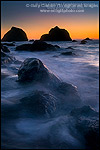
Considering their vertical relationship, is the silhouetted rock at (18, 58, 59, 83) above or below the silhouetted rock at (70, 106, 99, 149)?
above

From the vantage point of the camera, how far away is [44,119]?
3.56 meters

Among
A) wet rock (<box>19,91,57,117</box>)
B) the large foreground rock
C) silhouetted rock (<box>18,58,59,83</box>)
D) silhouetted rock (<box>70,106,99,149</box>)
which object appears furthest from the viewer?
silhouetted rock (<box>18,58,59,83</box>)

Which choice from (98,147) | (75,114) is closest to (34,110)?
(75,114)

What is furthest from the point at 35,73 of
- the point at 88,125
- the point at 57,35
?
the point at 57,35

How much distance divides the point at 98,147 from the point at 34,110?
1511 millimetres

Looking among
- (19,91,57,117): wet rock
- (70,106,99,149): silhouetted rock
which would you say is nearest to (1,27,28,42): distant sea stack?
(19,91,57,117): wet rock

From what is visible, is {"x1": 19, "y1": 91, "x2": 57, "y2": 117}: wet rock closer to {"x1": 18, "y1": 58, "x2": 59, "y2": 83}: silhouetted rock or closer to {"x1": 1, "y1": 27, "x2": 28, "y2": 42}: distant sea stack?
{"x1": 18, "y1": 58, "x2": 59, "y2": 83}: silhouetted rock

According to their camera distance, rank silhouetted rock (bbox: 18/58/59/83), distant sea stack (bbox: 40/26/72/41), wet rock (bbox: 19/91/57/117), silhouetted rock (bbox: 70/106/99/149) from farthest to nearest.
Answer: distant sea stack (bbox: 40/26/72/41), silhouetted rock (bbox: 18/58/59/83), wet rock (bbox: 19/91/57/117), silhouetted rock (bbox: 70/106/99/149)

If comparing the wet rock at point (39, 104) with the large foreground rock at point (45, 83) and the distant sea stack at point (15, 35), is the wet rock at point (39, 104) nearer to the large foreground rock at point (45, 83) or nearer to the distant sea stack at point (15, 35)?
the large foreground rock at point (45, 83)

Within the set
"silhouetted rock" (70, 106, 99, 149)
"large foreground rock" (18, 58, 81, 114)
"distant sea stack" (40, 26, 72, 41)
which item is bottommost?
"silhouetted rock" (70, 106, 99, 149)

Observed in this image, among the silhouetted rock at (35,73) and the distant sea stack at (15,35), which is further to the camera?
the distant sea stack at (15,35)

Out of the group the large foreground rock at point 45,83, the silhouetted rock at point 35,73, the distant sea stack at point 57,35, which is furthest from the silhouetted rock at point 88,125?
the distant sea stack at point 57,35

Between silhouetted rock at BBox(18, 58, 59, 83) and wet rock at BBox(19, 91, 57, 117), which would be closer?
wet rock at BBox(19, 91, 57, 117)

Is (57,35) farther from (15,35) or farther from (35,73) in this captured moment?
(35,73)
